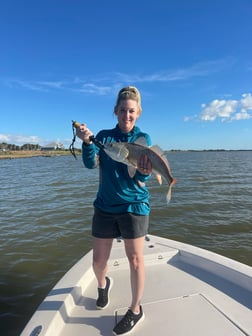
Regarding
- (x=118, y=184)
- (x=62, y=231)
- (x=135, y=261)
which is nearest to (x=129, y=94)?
(x=118, y=184)

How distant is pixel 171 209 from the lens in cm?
1267

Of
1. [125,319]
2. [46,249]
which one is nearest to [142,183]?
[125,319]

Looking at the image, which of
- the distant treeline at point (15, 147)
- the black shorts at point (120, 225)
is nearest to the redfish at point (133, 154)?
the black shorts at point (120, 225)

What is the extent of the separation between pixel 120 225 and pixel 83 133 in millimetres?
1052

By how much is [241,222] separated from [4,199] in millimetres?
11759

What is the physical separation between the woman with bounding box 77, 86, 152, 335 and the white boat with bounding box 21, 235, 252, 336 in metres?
0.33

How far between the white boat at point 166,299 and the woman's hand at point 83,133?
1941mm

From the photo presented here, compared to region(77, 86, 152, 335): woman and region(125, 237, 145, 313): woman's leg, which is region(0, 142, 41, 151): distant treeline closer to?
region(77, 86, 152, 335): woman

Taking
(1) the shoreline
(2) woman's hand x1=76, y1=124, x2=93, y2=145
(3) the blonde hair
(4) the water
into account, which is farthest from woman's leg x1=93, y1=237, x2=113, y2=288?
(1) the shoreline

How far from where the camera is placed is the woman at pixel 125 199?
3.08 meters

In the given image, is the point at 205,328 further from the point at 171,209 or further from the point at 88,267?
the point at 171,209

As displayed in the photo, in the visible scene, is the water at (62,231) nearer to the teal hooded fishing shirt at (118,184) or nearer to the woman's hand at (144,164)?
the teal hooded fishing shirt at (118,184)

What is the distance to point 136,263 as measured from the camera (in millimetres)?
3146

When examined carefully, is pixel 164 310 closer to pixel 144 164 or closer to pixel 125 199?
pixel 125 199
